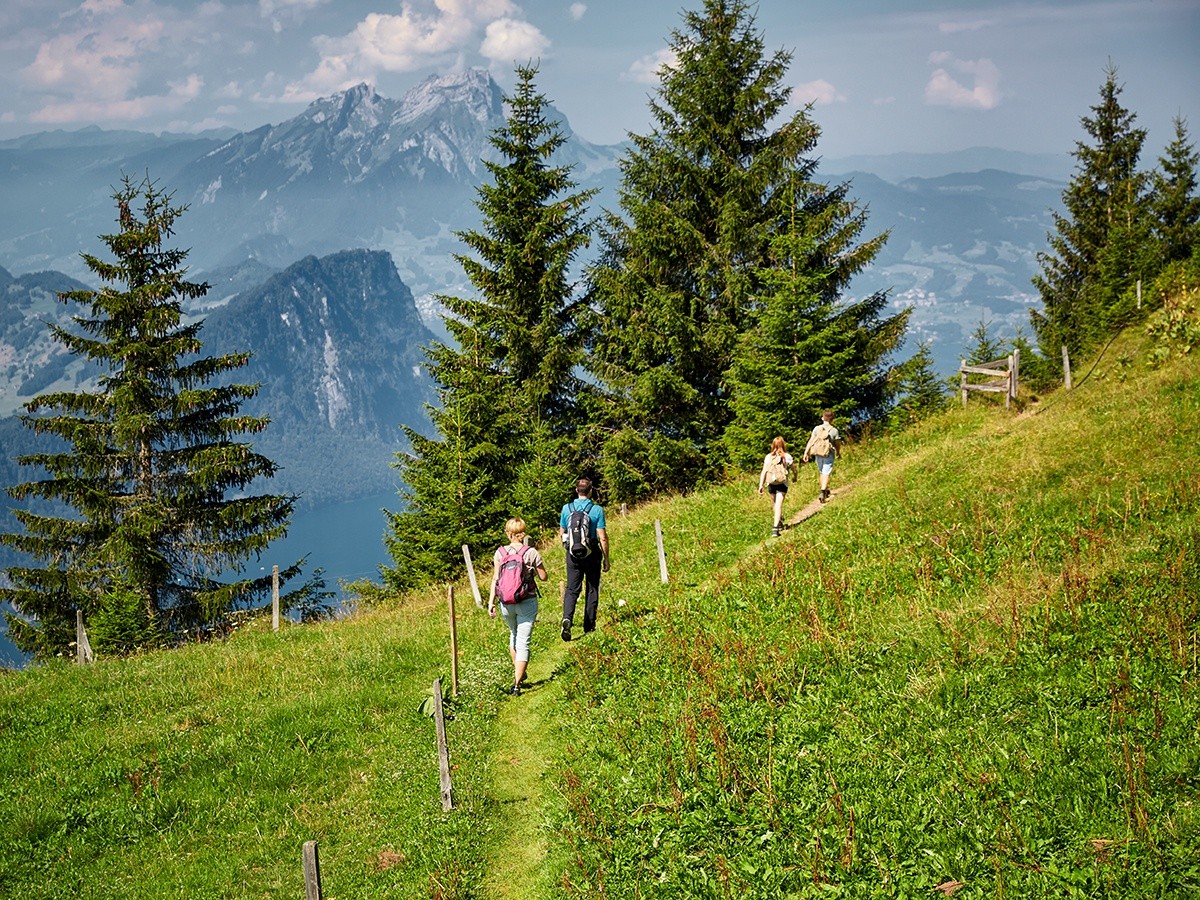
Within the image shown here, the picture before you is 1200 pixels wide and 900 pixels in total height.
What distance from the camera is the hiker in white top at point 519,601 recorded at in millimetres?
10672

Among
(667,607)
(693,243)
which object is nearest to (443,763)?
(667,607)

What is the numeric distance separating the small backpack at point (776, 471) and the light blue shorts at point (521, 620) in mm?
6714

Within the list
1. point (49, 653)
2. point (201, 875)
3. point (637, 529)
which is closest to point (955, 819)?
point (201, 875)

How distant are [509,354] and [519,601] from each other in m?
19.4

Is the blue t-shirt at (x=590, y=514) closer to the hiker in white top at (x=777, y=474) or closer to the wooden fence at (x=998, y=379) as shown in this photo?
the hiker in white top at (x=777, y=474)

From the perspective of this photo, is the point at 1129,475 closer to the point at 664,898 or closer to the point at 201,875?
the point at 664,898

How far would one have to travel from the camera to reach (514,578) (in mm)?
10516

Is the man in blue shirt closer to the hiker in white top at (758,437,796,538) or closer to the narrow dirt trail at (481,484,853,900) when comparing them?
the narrow dirt trail at (481,484,853,900)

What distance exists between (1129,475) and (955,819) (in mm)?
9103

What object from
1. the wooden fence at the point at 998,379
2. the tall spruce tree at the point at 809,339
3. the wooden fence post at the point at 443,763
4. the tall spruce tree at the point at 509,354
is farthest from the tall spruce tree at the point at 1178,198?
the wooden fence post at the point at 443,763

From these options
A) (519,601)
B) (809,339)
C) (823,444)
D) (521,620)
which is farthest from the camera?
(809,339)

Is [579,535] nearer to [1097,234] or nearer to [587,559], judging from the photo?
[587,559]

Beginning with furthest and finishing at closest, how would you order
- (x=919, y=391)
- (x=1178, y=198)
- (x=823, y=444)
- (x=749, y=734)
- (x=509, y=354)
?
(x=1178, y=198)
(x=509, y=354)
(x=919, y=391)
(x=823, y=444)
(x=749, y=734)

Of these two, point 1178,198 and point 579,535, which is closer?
point 579,535
